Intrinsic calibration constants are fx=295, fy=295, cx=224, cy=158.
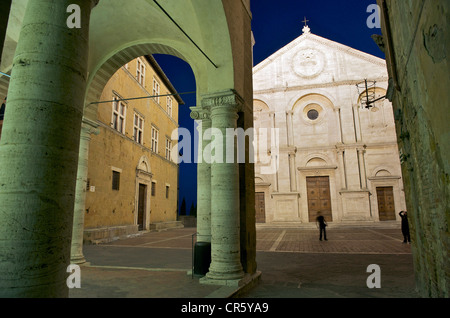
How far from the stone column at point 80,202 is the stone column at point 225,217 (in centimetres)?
428

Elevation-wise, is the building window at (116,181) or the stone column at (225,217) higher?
the building window at (116,181)

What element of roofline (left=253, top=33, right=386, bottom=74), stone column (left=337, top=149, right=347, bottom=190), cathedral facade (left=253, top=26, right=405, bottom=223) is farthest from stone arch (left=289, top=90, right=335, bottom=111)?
roofline (left=253, top=33, right=386, bottom=74)

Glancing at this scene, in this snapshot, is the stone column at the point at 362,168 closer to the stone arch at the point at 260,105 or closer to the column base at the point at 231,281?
the stone arch at the point at 260,105

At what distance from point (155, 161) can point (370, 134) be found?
17.6 m

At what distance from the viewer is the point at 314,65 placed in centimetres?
2673

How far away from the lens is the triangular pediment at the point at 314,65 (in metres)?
25.5

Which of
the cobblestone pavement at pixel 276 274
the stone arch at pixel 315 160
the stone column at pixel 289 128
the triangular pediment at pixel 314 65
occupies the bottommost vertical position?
the cobblestone pavement at pixel 276 274

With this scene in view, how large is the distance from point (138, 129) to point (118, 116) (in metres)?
2.89

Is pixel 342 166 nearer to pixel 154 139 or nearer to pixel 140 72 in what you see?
pixel 154 139

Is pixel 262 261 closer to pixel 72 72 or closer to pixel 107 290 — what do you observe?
pixel 107 290

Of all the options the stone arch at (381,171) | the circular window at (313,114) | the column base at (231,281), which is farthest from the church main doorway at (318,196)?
the column base at (231,281)

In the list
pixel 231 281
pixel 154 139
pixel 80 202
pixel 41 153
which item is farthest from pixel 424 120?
pixel 154 139

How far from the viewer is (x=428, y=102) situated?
12.9 feet
